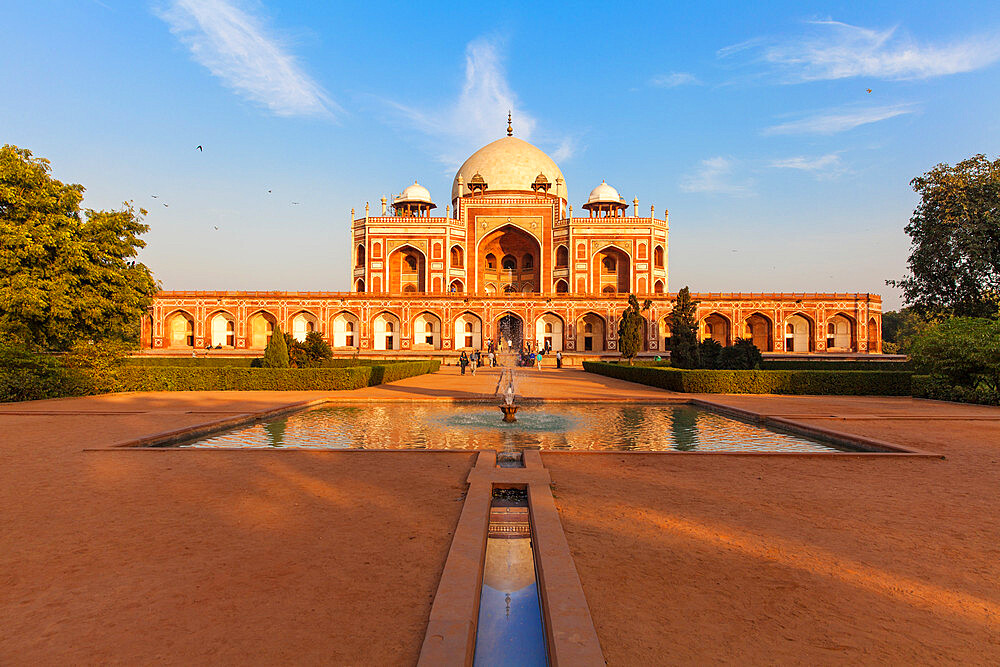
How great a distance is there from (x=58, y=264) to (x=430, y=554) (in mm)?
16192

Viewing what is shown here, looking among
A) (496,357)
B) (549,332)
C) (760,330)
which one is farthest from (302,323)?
(760,330)

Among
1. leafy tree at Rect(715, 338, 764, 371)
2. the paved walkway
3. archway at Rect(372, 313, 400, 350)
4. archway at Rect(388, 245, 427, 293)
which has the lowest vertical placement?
the paved walkway

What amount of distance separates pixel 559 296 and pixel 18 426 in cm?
3147

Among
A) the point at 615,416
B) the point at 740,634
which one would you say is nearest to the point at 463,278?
the point at 615,416

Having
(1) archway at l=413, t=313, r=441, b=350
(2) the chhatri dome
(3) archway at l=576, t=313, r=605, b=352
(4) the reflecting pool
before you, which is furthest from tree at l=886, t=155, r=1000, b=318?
(2) the chhatri dome

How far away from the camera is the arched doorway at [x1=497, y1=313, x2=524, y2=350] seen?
38.3 metres

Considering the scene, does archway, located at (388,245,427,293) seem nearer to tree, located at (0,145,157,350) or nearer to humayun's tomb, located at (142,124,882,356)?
humayun's tomb, located at (142,124,882,356)

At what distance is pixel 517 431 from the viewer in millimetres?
8758

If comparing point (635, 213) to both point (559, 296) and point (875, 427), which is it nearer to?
point (559, 296)

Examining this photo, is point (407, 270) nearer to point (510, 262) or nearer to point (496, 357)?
point (510, 262)

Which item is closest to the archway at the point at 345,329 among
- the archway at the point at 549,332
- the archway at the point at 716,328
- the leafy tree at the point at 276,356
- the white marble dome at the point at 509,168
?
the archway at the point at 549,332

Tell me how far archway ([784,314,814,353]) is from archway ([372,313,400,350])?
26.2 meters

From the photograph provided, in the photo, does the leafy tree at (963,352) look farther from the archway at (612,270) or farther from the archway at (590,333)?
the archway at (612,270)

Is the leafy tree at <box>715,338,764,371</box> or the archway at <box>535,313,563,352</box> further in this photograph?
the archway at <box>535,313,563,352</box>
